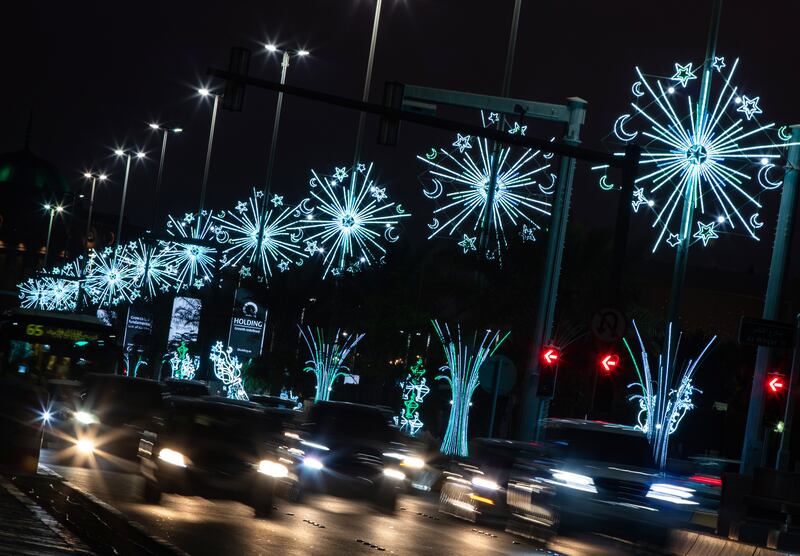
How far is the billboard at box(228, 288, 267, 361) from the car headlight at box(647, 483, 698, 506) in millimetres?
39595

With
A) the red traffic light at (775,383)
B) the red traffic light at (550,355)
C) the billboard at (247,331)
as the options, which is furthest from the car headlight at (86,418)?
the billboard at (247,331)

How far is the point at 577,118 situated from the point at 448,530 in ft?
43.1

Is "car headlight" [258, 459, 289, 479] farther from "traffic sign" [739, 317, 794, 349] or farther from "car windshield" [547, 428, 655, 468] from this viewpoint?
"traffic sign" [739, 317, 794, 349]

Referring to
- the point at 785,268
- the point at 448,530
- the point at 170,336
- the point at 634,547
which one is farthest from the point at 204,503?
the point at 170,336

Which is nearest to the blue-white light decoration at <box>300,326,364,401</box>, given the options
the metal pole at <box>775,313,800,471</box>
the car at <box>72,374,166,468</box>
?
the car at <box>72,374,166,468</box>

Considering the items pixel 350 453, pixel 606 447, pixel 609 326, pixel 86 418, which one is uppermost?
pixel 609 326

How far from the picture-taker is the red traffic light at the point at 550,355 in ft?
82.2

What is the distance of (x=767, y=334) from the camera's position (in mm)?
19906

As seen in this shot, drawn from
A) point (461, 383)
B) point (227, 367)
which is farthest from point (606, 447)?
point (227, 367)

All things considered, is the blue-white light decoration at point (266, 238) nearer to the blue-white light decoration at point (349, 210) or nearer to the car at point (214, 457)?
the blue-white light decoration at point (349, 210)

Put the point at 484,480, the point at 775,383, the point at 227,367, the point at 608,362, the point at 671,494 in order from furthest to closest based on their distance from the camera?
the point at 227,367 < the point at 775,383 < the point at 608,362 < the point at 484,480 < the point at 671,494

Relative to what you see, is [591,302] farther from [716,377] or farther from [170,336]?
[170,336]

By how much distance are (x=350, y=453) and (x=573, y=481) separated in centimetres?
631

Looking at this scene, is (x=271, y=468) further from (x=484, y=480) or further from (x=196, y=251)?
(x=196, y=251)
